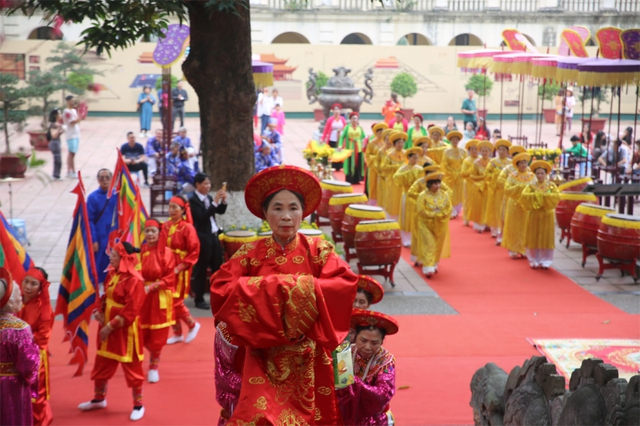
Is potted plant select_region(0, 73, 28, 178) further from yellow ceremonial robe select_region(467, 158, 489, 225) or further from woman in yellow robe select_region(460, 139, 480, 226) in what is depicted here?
woman in yellow robe select_region(460, 139, 480, 226)

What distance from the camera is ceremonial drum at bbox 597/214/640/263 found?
1091 cm

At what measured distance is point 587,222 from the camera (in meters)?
11.9

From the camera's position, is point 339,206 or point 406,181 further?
point 406,181

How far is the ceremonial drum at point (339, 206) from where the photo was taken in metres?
12.6

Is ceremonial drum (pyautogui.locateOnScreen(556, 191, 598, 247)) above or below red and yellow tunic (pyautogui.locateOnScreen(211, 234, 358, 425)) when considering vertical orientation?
below

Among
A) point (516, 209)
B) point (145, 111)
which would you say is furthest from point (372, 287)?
point (145, 111)

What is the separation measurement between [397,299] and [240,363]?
6751mm

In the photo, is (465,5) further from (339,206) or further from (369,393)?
(369,393)

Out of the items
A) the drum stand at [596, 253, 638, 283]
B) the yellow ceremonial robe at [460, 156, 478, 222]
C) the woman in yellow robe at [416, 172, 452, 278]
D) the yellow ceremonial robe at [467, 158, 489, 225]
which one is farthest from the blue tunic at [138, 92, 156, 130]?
the drum stand at [596, 253, 638, 283]

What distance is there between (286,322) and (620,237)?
851cm

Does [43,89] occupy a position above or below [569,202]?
above

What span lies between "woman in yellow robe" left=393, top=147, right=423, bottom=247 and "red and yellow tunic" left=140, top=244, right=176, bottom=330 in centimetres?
594

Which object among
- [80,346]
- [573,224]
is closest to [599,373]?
[80,346]

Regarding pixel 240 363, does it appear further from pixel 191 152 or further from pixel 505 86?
pixel 505 86
